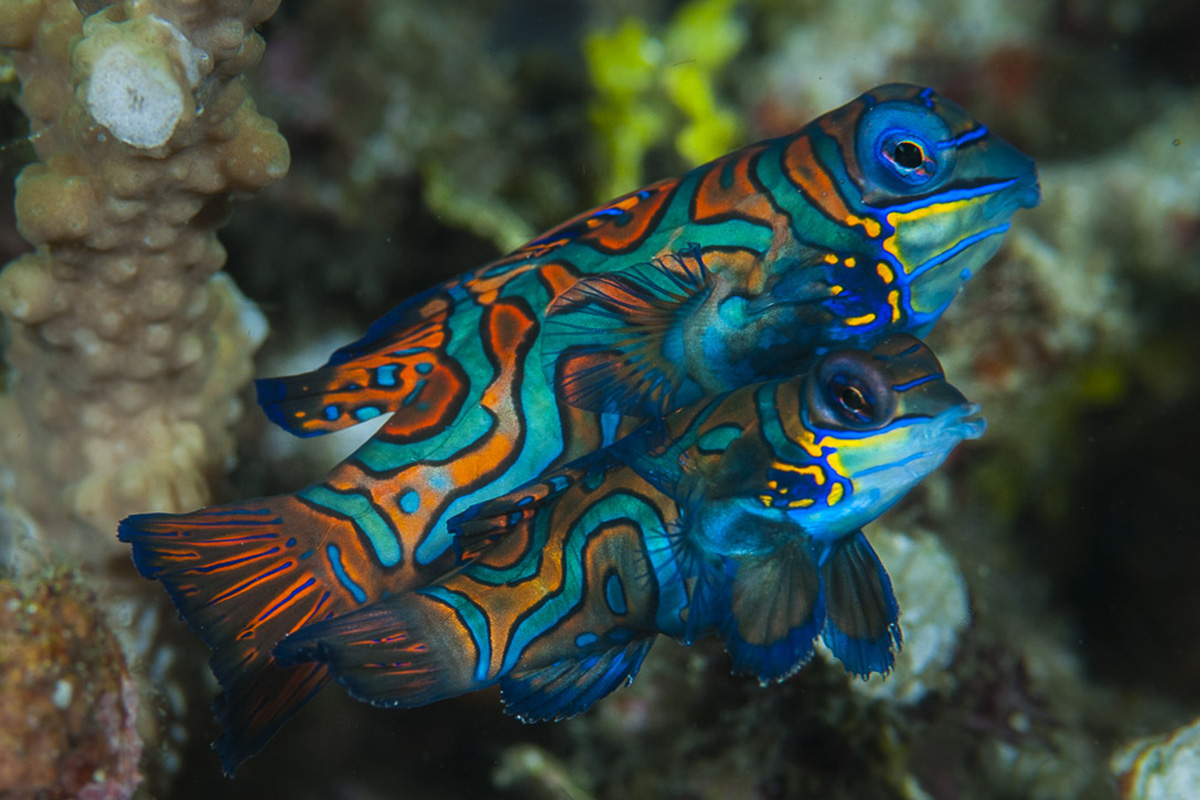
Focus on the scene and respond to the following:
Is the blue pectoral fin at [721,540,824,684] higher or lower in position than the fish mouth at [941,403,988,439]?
lower

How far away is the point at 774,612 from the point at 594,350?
803mm

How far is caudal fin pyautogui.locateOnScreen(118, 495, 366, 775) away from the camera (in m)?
2.18

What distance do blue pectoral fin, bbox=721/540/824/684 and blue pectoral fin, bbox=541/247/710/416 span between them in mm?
490

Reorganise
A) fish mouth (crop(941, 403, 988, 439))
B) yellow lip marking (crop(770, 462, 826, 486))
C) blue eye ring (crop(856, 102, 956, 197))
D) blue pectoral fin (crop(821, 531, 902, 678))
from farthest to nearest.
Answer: blue eye ring (crop(856, 102, 956, 197)) → blue pectoral fin (crop(821, 531, 902, 678)) → yellow lip marking (crop(770, 462, 826, 486)) → fish mouth (crop(941, 403, 988, 439))

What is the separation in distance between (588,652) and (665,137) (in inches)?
151

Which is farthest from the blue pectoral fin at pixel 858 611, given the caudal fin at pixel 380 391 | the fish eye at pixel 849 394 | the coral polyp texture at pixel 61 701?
the coral polyp texture at pixel 61 701

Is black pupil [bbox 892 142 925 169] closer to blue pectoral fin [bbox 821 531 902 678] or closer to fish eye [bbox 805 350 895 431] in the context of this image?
fish eye [bbox 805 350 895 431]

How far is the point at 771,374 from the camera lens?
7.62ft

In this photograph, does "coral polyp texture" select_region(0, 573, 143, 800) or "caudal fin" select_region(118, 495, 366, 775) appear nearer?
"coral polyp texture" select_region(0, 573, 143, 800)

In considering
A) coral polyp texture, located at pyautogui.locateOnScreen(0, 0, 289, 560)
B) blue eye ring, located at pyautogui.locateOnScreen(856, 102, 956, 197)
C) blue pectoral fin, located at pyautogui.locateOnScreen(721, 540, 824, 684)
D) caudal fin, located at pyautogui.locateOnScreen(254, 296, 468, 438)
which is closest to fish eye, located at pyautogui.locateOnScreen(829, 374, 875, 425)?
blue pectoral fin, located at pyautogui.locateOnScreen(721, 540, 824, 684)

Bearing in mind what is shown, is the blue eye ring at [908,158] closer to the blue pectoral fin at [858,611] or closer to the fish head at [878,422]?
the fish head at [878,422]

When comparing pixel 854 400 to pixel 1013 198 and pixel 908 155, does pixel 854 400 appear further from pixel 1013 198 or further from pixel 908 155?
pixel 1013 198

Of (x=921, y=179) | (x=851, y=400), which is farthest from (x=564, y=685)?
(x=921, y=179)

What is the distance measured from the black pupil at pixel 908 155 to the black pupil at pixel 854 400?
739 millimetres
